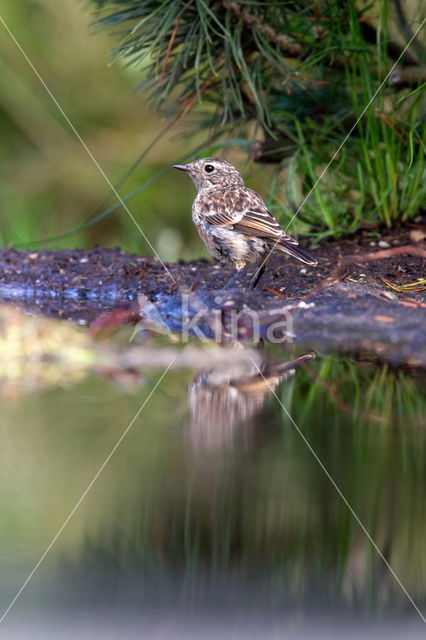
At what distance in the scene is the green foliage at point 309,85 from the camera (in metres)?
3.64

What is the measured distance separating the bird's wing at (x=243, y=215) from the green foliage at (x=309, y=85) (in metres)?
0.26

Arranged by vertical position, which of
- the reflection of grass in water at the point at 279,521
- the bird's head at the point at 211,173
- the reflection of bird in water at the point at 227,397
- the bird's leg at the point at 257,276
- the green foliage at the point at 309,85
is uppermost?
the green foliage at the point at 309,85

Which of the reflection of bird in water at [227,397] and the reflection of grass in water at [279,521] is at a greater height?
the reflection of grass in water at [279,521]

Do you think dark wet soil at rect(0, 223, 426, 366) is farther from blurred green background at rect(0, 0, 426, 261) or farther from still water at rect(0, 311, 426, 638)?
blurred green background at rect(0, 0, 426, 261)

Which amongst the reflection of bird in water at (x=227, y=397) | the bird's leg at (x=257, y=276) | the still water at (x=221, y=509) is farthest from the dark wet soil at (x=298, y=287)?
the still water at (x=221, y=509)

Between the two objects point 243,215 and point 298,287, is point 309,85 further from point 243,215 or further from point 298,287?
point 298,287

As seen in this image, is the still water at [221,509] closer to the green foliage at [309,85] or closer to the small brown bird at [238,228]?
the small brown bird at [238,228]

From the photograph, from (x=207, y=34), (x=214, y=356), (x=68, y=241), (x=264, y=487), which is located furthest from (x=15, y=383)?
(x=68, y=241)

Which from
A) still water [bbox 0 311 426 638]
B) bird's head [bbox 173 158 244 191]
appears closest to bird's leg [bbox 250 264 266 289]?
bird's head [bbox 173 158 244 191]

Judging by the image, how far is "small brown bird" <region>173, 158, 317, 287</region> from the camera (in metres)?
3.37

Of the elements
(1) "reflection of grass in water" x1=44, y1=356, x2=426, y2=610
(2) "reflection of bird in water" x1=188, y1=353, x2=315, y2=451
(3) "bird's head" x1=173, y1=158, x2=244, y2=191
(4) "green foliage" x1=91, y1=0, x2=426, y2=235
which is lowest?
(2) "reflection of bird in water" x1=188, y1=353, x2=315, y2=451

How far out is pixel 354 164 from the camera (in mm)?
4105

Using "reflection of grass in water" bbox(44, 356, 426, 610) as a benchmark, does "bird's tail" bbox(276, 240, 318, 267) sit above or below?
below

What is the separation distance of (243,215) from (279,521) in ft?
7.66
